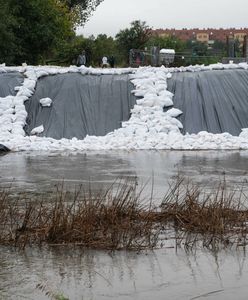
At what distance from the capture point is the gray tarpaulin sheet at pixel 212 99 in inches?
583

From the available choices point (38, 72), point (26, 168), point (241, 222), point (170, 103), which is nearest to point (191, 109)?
point (170, 103)

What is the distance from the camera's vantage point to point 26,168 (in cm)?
1092

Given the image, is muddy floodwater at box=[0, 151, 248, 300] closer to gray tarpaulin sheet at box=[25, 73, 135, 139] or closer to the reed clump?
the reed clump

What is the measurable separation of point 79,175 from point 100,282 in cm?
532

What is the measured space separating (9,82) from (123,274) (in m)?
11.7

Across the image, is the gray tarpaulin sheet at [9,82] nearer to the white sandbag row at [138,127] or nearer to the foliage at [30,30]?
the white sandbag row at [138,127]

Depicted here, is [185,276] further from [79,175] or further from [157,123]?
[157,123]

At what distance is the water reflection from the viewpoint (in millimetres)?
4629

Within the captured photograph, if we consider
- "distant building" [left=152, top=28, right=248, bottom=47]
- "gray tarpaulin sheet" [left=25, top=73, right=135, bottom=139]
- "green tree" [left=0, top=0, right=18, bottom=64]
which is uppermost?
"distant building" [left=152, top=28, right=248, bottom=47]

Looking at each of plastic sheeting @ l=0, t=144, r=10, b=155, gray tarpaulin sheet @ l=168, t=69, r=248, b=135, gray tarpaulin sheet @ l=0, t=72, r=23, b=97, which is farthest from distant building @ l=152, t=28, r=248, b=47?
plastic sheeting @ l=0, t=144, r=10, b=155

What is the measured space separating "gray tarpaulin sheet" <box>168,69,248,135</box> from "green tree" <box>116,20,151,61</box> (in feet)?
90.4

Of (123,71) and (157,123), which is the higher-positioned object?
(123,71)

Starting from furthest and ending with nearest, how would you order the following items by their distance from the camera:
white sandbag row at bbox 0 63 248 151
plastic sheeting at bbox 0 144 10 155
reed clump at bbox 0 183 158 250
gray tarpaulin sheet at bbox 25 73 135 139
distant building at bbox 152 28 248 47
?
distant building at bbox 152 28 248 47 → gray tarpaulin sheet at bbox 25 73 135 139 → white sandbag row at bbox 0 63 248 151 → plastic sheeting at bbox 0 144 10 155 → reed clump at bbox 0 183 158 250

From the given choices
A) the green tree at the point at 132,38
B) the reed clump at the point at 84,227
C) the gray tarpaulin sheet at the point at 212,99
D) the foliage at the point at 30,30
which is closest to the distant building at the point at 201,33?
the green tree at the point at 132,38
